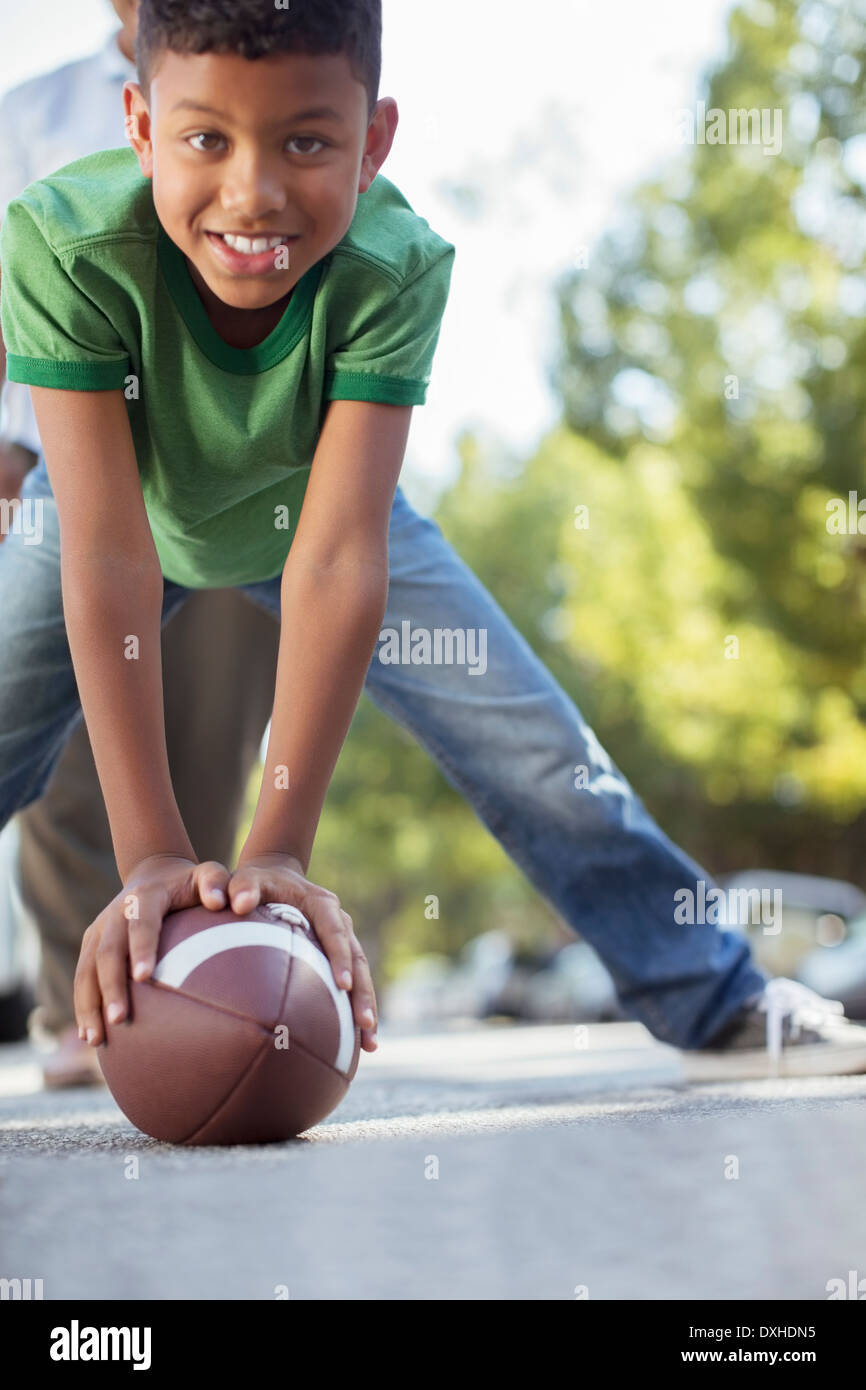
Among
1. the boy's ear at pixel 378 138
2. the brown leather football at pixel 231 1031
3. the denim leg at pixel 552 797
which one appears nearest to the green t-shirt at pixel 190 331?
the boy's ear at pixel 378 138

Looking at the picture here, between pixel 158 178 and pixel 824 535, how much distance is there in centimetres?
1526

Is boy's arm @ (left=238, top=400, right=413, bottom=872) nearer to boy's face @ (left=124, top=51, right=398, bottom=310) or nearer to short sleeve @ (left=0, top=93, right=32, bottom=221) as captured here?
boy's face @ (left=124, top=51, right=398, bottom=310)

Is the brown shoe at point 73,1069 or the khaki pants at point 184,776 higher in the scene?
the khaki pants at point 184,776

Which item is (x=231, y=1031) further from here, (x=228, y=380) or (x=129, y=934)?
(x=228, y=380)

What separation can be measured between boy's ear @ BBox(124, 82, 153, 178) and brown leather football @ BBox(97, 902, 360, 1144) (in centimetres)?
141

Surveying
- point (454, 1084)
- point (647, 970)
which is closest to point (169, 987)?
point (647, 970)

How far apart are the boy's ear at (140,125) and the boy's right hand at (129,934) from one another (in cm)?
133

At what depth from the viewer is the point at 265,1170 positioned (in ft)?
7.16

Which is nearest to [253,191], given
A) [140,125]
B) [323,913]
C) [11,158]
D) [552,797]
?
[140,125]

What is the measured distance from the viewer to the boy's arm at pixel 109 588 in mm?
2736

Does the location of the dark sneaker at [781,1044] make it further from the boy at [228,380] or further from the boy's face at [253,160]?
the boy's face at [253,160]

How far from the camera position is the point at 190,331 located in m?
2.90

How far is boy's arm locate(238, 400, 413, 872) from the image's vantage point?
9.05 feet
